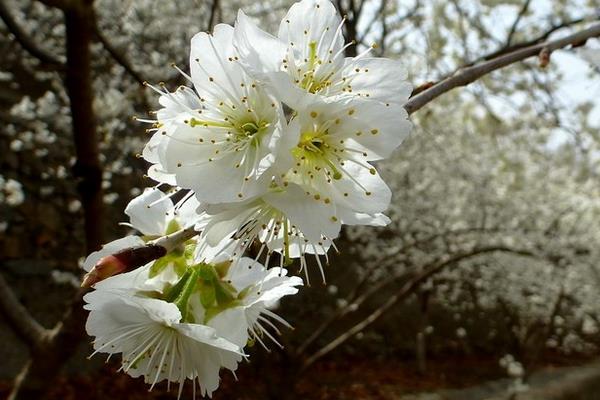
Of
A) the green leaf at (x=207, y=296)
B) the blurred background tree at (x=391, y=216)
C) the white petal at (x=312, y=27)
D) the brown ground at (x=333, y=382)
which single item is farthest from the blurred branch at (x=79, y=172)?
the brown ground at (x=333, y=382)

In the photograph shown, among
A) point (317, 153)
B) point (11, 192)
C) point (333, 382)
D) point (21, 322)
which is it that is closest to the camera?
point (317, 153)

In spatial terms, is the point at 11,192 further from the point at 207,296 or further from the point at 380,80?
the point at 380,80

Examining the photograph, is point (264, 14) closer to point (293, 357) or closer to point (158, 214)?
point (293, 357)

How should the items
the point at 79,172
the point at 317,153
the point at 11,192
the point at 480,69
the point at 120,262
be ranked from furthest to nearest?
1. the point at 11,192
2. the point at 79,172
3. the point at 480,69
4. the point at 317,153
5. the point at 120,262

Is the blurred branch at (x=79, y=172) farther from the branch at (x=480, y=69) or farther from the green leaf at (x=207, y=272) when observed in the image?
the branch at (x=480, y=69)

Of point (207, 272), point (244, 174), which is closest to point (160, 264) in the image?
point (207, 272)
